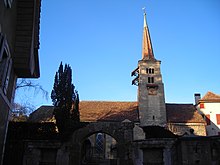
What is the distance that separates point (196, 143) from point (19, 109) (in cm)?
1629

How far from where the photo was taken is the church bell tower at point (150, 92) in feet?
108

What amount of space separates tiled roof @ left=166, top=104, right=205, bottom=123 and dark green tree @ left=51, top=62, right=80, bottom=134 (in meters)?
17.2

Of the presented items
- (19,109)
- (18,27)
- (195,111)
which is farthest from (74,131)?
(195,111)

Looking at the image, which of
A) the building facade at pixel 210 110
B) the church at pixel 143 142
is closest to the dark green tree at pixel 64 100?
the church at pixel 143 142

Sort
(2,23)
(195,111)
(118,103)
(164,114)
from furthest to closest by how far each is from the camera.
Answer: (118,103), (195,111), (164,114), (2,23)

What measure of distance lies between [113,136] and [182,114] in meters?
19.3

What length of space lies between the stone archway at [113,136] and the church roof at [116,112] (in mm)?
13797

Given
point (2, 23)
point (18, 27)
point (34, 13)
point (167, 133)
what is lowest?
point (167, 133)

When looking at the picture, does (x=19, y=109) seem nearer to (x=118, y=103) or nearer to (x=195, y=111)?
(x=118, y=103)

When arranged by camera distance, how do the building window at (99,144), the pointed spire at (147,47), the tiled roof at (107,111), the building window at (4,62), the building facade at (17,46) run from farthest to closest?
the pointed spire at (147,47) → the building window at (99,144) → the tiled roof at (107,111) → the building facade at (17,46) → the building window at (4,62)

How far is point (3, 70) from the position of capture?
7.52m

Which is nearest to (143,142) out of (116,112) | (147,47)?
(116,112)

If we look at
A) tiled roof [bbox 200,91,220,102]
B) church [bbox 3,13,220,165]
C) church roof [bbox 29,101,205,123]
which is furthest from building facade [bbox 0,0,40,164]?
tiled roof [bbox 200,91,220,102]

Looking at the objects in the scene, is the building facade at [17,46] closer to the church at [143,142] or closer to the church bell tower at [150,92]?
the church at [143,142]
